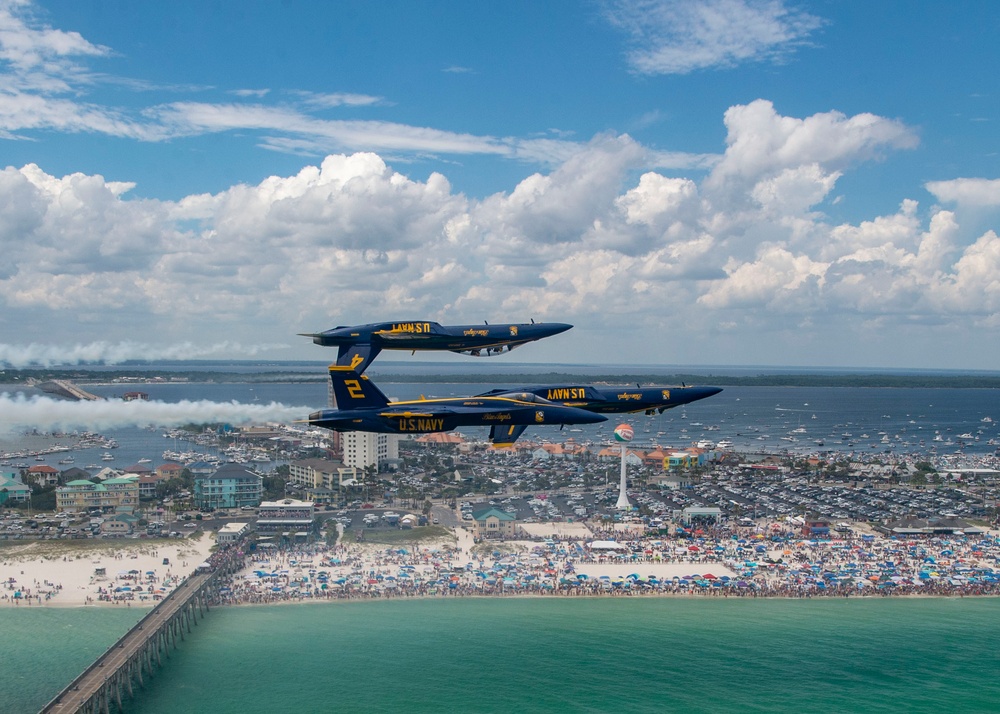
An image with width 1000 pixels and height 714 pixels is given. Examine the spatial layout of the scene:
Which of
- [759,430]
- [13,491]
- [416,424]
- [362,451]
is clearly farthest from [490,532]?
[759,430]

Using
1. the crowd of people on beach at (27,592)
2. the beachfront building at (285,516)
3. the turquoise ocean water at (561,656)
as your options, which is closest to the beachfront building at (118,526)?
the beachfront building at (285,516)

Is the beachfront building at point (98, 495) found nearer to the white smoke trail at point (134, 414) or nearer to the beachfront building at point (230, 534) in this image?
the beachfront building at point (230, 534)

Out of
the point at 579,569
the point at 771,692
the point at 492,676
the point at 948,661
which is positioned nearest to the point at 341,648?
the point at 492,676

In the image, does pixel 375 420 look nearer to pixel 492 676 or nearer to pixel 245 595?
pixel 492 676

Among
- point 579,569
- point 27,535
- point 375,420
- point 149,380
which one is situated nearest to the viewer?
point 375,420

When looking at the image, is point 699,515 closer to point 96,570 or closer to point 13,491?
point 96,570

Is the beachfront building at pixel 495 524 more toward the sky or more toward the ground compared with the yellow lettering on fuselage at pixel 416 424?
more toward the ground
